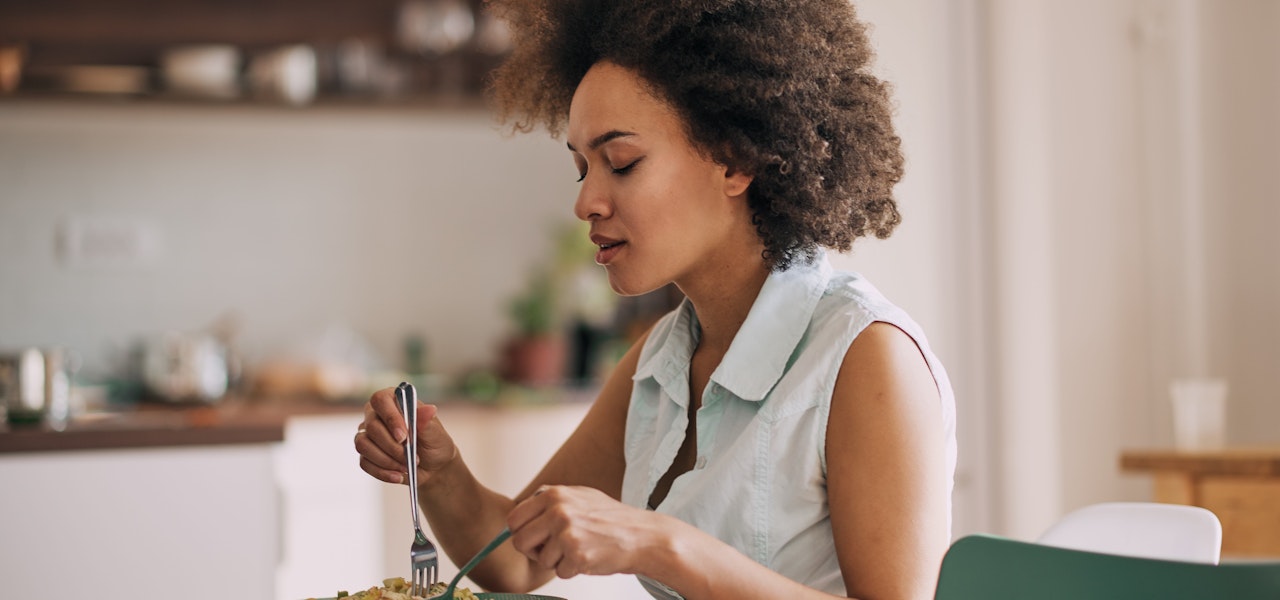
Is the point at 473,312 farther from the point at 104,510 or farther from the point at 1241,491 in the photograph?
the point at 1241,491

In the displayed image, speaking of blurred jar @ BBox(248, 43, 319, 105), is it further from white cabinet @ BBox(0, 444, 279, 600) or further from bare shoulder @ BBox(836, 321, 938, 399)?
bare shoulder @ BBox(836, 321, 938, 399)

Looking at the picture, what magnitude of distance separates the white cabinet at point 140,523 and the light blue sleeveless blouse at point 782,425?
1282 millimetres

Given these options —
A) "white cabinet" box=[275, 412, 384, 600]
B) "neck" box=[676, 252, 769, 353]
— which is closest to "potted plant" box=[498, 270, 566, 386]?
"white cabinet" box=[275, 412, 384, 600]

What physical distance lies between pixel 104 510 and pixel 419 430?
4.13 feet

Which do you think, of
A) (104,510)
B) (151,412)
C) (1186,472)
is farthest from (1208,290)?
(151,412)

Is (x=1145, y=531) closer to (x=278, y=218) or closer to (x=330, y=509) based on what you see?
(x=330, y=509)

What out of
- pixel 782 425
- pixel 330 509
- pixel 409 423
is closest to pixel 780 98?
pixel 782 425

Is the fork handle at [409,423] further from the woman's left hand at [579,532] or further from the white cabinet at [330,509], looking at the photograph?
the white cabinet at [330,509]

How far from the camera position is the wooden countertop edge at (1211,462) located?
217 centimetres

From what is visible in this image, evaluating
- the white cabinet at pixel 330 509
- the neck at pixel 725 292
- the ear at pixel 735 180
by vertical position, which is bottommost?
the white cabinet at pixel 330 509

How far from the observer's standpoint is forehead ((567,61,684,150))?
4.15 ft

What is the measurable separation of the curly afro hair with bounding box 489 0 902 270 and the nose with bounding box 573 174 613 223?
0.37 feet

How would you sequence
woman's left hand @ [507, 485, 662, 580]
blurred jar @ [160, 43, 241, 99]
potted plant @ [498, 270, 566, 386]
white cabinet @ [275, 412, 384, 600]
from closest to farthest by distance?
woman's left hand @ [507, 485, 662, 580]
white cabinet @ [275, 412, 384, 600]
blurred jar @ [160, 43, 241, 99]
potted plant @ [498, 270, 566, 386]

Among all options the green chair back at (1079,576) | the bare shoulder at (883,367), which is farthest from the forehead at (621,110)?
the green chair back at (1079,576)
